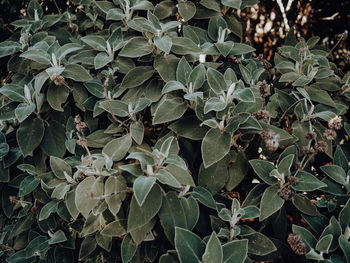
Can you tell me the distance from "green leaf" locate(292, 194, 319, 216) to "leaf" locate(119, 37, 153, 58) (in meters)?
0.95

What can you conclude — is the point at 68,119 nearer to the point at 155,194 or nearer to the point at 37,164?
the point at 37,164

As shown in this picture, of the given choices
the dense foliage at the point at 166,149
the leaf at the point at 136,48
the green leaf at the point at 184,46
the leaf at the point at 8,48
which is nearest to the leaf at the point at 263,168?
the dense foliage at the point at 166,149

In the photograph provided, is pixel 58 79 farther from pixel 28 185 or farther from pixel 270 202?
pixel 270 202

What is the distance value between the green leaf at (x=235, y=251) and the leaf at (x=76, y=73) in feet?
3.28

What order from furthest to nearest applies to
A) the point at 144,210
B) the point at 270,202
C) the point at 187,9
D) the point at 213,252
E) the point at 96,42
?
the point at 187,9 < the point at 96,42 < the point at 270,202 < the point at 144,210 < the point at 213,252

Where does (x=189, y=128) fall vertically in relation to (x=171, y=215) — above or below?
above

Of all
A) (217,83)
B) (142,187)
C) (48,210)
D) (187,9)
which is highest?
(187,9)

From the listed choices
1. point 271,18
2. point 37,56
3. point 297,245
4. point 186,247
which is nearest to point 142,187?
point 186,247

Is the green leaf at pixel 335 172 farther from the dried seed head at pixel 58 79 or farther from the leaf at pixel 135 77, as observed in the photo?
the dried seed head at pixel 58 79

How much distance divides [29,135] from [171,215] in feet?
2.60

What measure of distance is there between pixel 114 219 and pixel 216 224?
445 mm

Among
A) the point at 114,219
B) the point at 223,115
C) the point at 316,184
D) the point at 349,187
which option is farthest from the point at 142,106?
the point at 349,187

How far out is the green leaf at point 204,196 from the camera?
5.01ft

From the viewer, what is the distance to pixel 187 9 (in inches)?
77.7
